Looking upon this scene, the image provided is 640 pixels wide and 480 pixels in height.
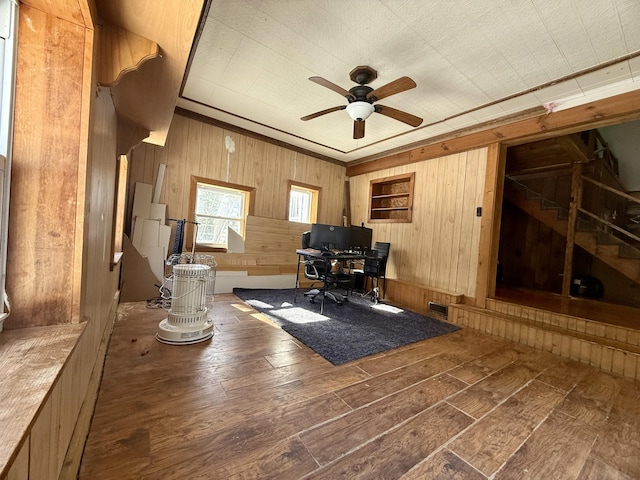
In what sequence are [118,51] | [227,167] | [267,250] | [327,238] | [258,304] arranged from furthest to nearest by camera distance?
1. [267,250]
2. [227,167]
3. [327,238]
4. [258,304]
5. [118,51]

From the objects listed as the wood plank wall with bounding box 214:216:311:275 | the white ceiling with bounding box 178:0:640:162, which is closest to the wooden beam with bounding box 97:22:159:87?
the white ceiling with bounding box 178:0:640:162

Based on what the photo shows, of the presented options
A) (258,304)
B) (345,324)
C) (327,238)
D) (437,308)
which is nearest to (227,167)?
(327,238)

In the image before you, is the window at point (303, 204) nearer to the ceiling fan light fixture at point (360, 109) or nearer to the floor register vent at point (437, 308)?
the ceiling fan light fixture at point (360, 109)

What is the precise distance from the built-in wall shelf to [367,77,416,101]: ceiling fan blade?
2.34 m

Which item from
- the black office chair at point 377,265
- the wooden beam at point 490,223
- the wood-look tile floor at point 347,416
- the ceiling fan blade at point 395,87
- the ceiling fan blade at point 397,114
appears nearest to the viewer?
the wood-look tile floor at point 347,416

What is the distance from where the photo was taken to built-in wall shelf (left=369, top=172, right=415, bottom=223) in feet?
15.4

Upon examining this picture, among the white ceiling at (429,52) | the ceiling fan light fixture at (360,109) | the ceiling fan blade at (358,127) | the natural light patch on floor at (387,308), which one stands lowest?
the natural light patch on floor at (387,308)

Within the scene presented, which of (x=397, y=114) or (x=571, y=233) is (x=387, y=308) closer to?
(x=397, y=114)

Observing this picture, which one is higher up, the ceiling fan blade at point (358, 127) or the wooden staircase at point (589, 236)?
the ceiling fan blade at point (358, 127)

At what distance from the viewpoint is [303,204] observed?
5328 millimetres

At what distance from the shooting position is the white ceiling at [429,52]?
1.86 meters

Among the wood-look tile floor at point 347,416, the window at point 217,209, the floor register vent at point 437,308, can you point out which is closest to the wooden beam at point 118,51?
the wood-look tile floor at point 347,416

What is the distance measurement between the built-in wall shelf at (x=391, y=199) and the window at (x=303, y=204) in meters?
1.13

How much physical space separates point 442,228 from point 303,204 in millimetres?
2609
